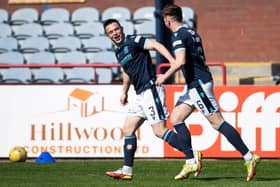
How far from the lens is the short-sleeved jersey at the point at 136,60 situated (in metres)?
10.9

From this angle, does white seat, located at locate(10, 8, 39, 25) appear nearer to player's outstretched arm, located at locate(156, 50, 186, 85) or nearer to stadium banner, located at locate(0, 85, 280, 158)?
stadium banner, located at locate(0, 85, 280, 158)

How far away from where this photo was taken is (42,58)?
20.3 metres

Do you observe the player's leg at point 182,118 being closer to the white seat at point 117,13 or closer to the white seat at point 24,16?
the white seat at point 117,13

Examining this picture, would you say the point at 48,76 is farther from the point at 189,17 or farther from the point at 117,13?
the point at 189,17

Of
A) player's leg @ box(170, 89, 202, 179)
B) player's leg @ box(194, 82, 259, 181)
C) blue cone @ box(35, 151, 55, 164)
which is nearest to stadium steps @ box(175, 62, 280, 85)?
blue cone @ box(35, 151, 55, 164)

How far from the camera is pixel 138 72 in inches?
431

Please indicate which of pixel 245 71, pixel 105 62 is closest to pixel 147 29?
pixel 105 62

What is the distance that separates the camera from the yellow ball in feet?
47.9

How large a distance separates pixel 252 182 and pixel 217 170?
2384 mm

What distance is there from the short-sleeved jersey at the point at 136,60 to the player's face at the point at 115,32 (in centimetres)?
9

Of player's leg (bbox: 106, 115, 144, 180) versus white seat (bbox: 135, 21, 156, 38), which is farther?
white seat (bbox: 135, 21, 156, 38)

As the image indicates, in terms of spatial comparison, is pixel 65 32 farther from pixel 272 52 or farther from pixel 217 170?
pixel 217 170

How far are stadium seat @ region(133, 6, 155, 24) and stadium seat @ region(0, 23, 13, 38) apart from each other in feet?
9.38

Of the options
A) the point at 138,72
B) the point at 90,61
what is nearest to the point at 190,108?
the point at 138,72
